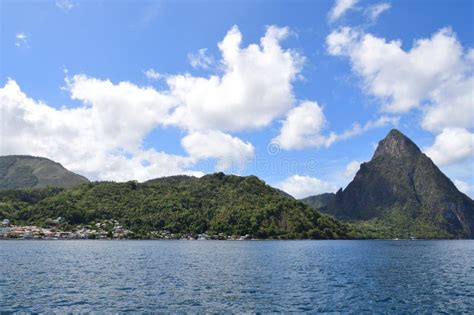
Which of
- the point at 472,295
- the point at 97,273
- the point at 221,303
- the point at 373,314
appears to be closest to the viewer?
the point at 373,314

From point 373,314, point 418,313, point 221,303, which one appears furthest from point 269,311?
point 418,313

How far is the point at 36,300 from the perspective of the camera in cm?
5200

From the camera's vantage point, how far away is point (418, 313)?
4838 centimetres

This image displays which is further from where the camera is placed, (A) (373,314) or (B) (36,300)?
(B) (36,300)

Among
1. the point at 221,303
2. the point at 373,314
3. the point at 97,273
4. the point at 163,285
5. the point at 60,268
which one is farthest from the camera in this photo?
the point at 60,268

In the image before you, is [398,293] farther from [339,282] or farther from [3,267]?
[3,267]

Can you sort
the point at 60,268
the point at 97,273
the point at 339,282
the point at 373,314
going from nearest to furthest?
the point at 373,314 < the point at 339,282 < the point at 97,273 < the point at 60,268

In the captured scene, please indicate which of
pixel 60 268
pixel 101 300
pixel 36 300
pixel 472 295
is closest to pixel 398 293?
pixel 472 295

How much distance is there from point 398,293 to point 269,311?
2522 centimetres

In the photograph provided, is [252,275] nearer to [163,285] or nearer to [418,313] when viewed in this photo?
[163,285]

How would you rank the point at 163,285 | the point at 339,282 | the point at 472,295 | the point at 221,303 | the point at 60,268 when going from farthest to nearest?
the point at 60,268 < the point at 339,282 < the point at 163,285 < the point at 472,295 < the point at 221,303

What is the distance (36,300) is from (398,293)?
50.8 metres

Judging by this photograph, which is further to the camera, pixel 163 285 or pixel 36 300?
pixel 163 285

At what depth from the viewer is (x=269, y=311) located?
157ft
